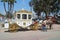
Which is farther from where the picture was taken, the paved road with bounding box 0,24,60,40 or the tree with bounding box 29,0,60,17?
the tree with bounding box 29,0,60,17

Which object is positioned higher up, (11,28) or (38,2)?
(38,2)

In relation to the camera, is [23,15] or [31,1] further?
[31,1]

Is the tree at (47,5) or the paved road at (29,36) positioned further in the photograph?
the tree at (47,5)

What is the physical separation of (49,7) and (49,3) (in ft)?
5.27

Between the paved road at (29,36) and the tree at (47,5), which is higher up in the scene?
the tree at (47,5)

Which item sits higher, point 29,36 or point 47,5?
point 47,5

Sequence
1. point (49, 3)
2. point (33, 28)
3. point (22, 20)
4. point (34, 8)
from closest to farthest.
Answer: point (33, 28) → point (22, 20) → point (49, 3) → point (34, 8)

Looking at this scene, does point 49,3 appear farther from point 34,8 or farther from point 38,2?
point 34,8

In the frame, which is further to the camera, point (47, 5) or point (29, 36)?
point (47, 5)

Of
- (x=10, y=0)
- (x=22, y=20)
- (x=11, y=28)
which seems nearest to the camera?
(x=11, y=28)

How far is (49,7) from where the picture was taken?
224 feet

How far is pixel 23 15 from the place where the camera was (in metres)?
35.0

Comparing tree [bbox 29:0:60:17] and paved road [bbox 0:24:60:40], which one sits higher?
tree [bbox 29:0:60:17]

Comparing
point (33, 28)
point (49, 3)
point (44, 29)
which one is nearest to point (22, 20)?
point (33, 28)
